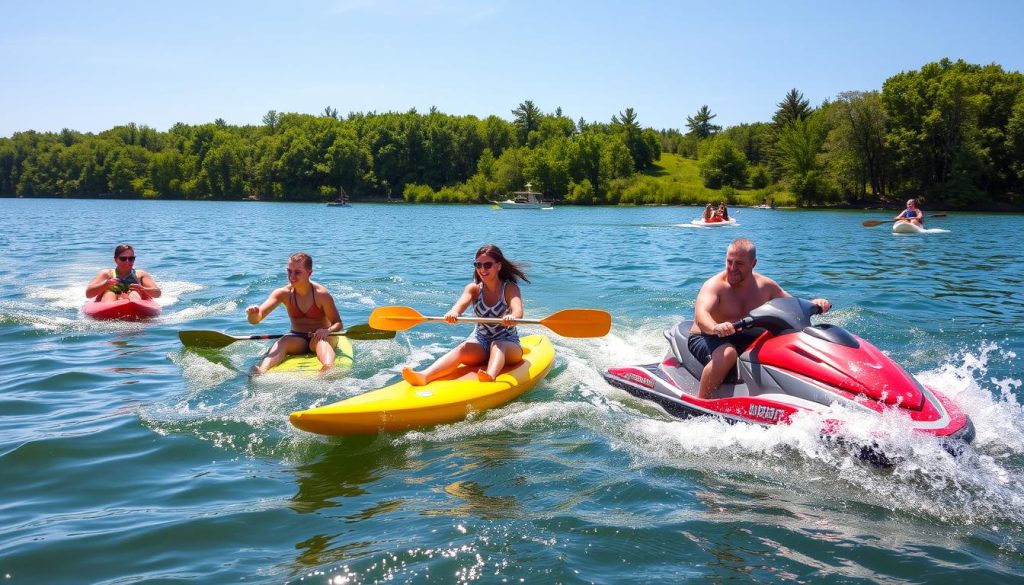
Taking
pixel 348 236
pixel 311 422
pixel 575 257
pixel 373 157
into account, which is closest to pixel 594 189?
pixel 373 157

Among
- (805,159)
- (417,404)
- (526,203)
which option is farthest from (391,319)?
(526,203)

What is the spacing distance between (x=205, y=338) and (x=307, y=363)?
A: 1702 mm

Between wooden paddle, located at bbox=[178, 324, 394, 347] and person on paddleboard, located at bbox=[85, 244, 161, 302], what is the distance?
108 inches

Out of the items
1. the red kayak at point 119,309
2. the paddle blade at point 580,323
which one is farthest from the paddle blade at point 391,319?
the red kayak at point 119,309

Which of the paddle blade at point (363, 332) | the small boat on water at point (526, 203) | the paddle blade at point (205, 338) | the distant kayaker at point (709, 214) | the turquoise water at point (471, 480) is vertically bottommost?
the turquoise water at point (471, 480)

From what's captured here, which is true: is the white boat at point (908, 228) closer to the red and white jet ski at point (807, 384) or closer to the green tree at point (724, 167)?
the red and white jet ski at point (807, 384)

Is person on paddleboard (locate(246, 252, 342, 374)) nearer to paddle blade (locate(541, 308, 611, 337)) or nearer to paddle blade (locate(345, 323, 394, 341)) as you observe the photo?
paddle blade (locate(345, 323, 394, 341))

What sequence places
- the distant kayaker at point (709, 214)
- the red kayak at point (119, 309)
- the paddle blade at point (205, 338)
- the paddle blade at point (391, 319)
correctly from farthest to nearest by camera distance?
the distant kayaker at point (709, 214), the red kayak at point (119, 309), the paddle blade at point (205, 338), the paddle blade at point (391, 319)

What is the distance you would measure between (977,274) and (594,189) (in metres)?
69.4

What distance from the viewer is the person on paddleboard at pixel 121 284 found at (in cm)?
1113

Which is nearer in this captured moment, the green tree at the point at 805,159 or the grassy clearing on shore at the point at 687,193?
the green tree at the point at 805,159

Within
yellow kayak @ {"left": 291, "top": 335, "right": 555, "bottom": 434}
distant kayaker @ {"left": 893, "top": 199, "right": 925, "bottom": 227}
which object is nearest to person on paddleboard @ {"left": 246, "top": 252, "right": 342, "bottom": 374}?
yellow kayak @ {"left": 291, "top": 335, "right": 555, "bottom": 434}

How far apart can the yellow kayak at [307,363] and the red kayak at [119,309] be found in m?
4.10

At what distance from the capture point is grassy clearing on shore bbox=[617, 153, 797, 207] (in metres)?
69.9
